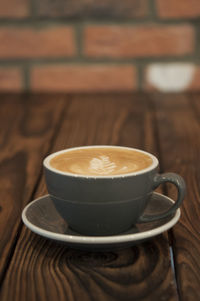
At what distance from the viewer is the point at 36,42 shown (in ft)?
4.84

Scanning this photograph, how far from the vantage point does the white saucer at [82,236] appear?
51 cm

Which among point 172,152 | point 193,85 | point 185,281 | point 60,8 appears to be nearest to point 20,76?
point 60,8

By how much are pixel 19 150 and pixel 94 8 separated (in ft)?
2.00

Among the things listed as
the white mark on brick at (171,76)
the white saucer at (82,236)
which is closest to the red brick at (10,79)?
the white mark on brick at (171,76)

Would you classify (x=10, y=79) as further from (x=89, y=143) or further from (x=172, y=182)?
(x=172, y=182)

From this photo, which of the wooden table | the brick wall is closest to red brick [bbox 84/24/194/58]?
the brick wall

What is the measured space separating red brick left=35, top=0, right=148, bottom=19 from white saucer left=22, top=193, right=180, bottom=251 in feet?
2.91

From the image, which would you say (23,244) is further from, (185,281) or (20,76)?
(20,76)

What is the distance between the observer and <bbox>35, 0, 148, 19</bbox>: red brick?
1425 millimetres

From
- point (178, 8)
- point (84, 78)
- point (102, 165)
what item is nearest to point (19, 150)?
point (102, 165)

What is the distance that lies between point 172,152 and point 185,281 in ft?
1.53

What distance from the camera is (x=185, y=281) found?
49 cm

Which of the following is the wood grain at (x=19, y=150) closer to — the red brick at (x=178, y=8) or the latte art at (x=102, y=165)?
the latte art at (x=102, y=165)

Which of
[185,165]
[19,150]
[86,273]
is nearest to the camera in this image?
[86,273]
